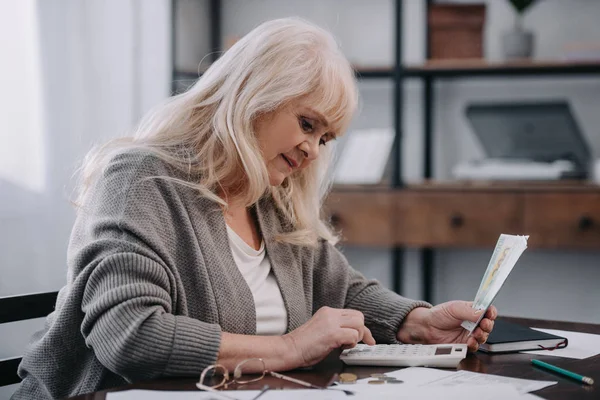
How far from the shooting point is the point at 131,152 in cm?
130

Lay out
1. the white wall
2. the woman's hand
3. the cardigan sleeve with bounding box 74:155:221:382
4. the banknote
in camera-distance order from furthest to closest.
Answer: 1. the white wall
2. the woman's hand
3. the banknote
4. the cardigan sleeve with bounding box 74:155:221:382

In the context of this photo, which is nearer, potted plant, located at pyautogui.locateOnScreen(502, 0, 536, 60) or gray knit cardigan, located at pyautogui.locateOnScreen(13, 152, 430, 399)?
gray knit cardigan, located at pyautogui.locateOnScreen(13, 152, 430, 399)

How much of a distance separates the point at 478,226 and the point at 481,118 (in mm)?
525

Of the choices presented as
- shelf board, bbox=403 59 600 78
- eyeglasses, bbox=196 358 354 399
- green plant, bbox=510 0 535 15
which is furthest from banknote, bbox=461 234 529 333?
green plant, bbox=510 0 535 15

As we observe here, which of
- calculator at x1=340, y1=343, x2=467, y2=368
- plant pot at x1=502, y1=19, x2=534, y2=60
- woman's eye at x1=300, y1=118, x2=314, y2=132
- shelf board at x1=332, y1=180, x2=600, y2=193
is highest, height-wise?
plant pot at x1=502, y1=19, x2=534, y2=60

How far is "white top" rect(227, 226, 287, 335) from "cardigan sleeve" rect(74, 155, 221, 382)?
0.63ft

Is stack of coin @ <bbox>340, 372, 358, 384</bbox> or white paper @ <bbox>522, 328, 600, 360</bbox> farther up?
stack of coin @ <bbox>340, 372, 358, 384</bbox>

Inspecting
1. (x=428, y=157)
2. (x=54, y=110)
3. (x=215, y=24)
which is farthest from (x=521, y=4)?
(x=54, y=110)

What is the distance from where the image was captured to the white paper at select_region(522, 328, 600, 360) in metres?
1.21

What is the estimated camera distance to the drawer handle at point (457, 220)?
2764 millimetres

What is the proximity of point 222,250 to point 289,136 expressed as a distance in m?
0.24

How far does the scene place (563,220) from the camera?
2.68m

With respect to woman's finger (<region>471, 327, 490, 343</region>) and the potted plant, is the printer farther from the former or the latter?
woman's finger (<region>471, 327, 490, 343</region>)

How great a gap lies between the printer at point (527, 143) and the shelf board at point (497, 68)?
0.14 metres
